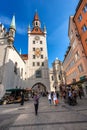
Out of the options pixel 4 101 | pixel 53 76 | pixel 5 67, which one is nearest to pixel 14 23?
pixel 5 67

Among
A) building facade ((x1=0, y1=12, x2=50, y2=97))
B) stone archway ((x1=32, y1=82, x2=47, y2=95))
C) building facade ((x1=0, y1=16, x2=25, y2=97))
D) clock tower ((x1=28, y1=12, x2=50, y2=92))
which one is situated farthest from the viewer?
stone archway ((x1=32, y1=82, x2=47, y2=95))

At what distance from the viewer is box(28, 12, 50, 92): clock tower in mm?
38875

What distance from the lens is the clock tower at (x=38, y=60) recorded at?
38.9 m

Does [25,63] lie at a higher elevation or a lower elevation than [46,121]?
higher

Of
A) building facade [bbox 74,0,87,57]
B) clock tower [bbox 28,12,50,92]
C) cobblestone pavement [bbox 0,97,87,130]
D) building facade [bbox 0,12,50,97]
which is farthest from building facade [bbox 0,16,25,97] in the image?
building facade [bbox 74,0,87,57]

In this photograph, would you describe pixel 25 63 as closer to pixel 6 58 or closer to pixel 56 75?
pixel 6 58

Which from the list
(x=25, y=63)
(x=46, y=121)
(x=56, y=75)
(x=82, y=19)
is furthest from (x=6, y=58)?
(x=56, y=75)

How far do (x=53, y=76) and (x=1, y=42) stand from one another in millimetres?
40981

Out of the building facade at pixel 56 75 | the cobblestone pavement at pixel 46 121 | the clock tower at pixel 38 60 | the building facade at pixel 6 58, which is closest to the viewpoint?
the cobblestone pavement at pixel 46 121

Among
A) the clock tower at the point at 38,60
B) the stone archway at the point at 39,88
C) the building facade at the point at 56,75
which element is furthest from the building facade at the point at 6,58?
the building facade at the point at 56,75

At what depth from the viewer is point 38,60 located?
137 feet

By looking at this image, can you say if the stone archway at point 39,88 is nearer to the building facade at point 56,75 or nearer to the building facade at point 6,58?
the building facade at point 56,75

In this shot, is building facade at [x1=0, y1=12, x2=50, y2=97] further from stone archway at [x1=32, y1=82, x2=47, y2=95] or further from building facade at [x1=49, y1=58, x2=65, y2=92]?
building facade at [x1=49, y1=58, x2=65, y2=92]

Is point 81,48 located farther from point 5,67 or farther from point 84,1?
point 5,67
